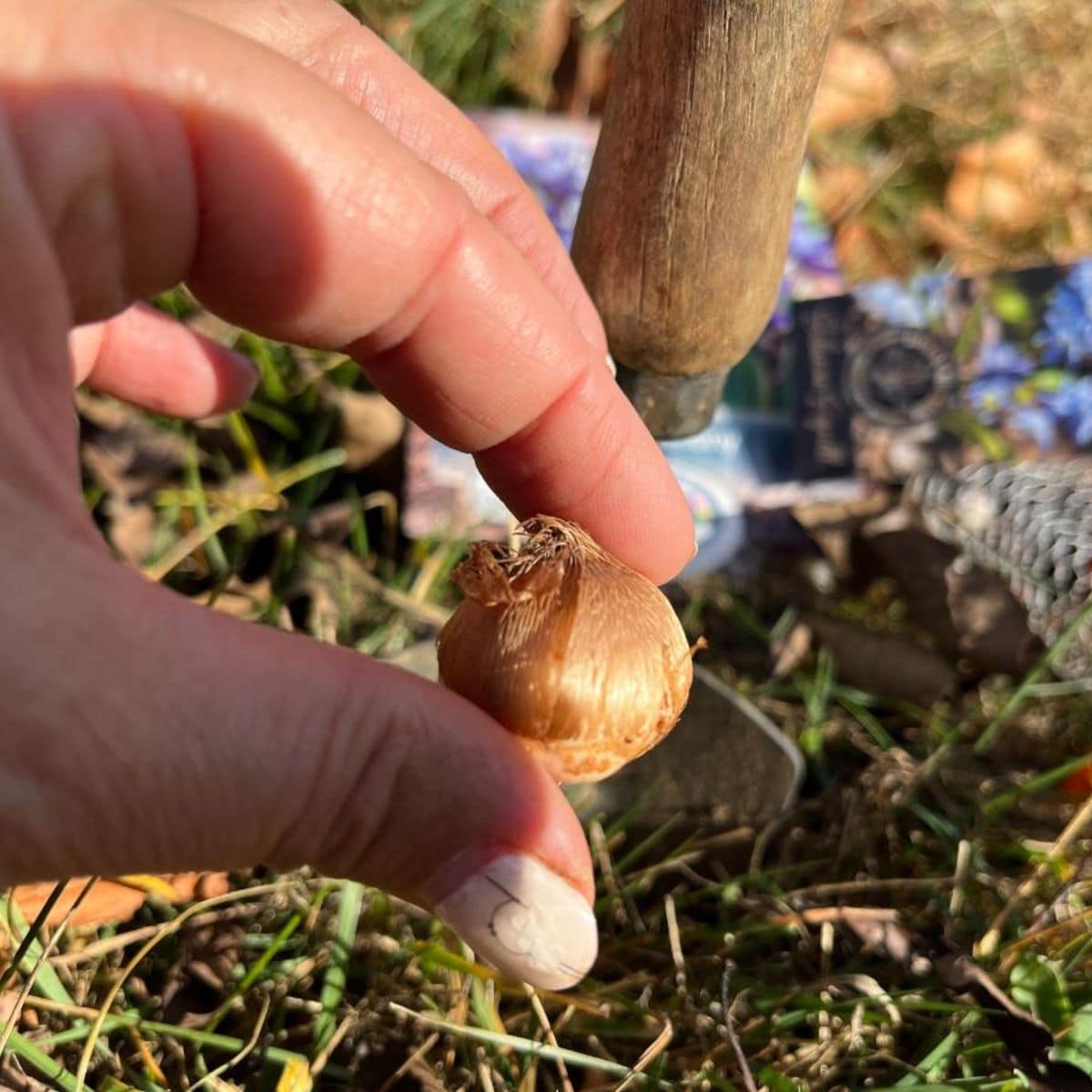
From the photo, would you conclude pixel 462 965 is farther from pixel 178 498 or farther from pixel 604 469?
pixel 178 498

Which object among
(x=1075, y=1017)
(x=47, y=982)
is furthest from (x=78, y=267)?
(x=1075, y=1017)

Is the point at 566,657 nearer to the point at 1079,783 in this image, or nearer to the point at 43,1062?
the point at 43,1062

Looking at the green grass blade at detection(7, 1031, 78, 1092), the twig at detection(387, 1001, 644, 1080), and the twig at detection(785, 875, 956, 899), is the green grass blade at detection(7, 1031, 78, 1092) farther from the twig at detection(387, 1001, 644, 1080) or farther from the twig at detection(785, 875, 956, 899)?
the twig at detection(785, 875, 956, 899)

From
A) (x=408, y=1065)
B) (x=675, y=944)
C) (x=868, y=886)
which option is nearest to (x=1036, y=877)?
(x=868, y=886)

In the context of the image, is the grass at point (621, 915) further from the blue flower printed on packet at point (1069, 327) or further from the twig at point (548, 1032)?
the blue flower printed on packet at point (1069, 327)

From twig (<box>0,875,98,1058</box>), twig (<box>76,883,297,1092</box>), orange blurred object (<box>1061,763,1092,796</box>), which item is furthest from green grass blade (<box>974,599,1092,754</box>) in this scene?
twig (<box>0,875,98,1058</box>)

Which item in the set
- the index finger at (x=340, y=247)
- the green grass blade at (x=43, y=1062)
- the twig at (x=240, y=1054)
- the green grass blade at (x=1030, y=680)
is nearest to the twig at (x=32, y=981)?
the green grass blade at (x=43, y=1062)
